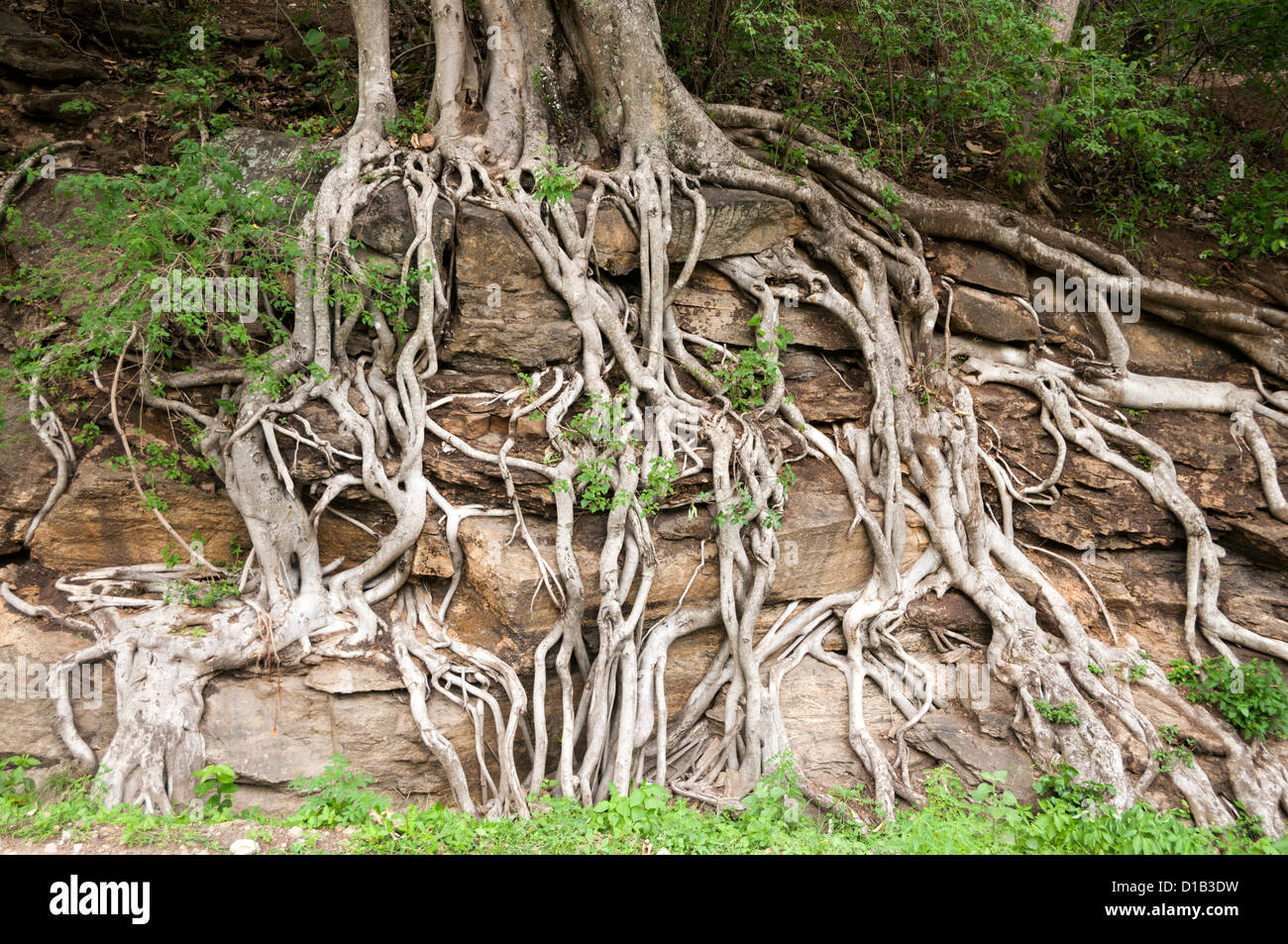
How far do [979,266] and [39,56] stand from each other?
274 inches

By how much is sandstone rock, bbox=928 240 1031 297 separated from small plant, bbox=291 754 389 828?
15.7ft

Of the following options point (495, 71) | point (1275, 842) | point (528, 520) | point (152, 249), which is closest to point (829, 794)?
point (1275, 842)

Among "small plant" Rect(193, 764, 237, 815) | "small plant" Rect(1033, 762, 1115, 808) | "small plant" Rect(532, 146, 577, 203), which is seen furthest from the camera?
"small plant" Rect(532, 146, 577, 203)

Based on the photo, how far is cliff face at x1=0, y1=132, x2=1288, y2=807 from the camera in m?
3.92

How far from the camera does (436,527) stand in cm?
419

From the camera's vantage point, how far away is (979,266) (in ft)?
18.2

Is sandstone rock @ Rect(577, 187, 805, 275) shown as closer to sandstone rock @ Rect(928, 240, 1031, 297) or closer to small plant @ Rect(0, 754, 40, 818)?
sandstone rock @ Rect(928, 240, 1031, 297)

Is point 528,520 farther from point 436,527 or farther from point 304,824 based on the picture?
point 304,824

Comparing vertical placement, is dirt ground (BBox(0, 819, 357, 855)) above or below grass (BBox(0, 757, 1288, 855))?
above

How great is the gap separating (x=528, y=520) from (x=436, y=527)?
0.49m

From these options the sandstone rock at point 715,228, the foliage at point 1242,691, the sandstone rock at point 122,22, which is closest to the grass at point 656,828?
the foliage at point 1242,691

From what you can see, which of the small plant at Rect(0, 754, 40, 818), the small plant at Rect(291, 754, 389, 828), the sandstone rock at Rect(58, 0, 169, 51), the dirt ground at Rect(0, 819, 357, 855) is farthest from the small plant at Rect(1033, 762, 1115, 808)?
the sandstone rock at Rect(58, 0, 169, 51)

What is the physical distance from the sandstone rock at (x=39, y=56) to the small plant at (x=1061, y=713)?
24.9 feet

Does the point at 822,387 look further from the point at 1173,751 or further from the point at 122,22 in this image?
the point at 122,22
